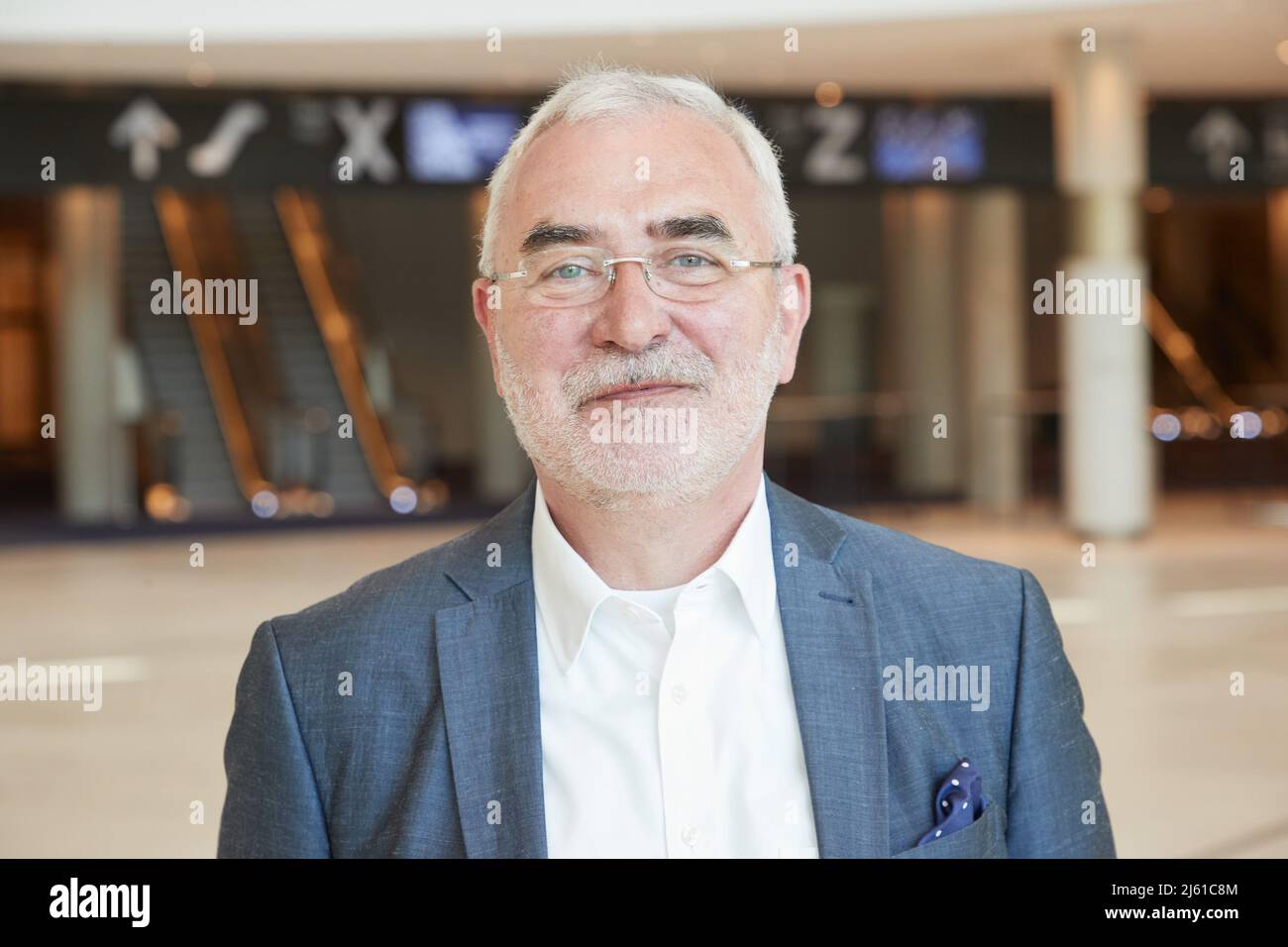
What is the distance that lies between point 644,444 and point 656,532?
4.8 inches

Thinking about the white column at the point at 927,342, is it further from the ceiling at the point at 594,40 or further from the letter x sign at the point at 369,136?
the letter x sign at the point at 369,136

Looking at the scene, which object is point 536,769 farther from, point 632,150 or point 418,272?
point 418,272

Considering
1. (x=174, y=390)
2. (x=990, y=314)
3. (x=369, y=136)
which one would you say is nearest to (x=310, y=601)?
(x=369, y=136)

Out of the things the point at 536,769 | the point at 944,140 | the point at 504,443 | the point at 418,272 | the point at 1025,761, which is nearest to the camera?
the point at 536,769

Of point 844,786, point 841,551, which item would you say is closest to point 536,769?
point 844,786

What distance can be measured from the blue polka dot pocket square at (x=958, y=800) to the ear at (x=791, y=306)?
461 mm

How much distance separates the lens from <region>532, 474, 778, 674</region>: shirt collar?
5.10 feet

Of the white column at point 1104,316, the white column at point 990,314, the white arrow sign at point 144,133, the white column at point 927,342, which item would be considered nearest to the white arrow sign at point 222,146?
the white arrow sign at point 144,133

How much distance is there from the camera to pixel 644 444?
1.50m

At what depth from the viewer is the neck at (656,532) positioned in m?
1.57

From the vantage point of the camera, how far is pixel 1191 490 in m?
14.5
